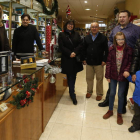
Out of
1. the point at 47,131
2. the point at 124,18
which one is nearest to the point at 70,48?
the point at 124,18

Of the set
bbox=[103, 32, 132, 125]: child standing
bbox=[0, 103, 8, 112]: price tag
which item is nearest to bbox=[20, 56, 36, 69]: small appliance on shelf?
bbox=[0, 103, 8, 112]: price tag

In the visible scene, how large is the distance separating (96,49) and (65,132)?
1612 mm

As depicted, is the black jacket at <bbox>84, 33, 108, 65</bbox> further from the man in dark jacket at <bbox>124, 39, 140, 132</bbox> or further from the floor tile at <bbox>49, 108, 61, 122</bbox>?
the floor tile at <bbox>49, 108, 61, 122</bbox>

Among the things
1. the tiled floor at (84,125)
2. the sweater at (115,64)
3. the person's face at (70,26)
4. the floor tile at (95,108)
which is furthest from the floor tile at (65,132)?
the person's face at (70,26)

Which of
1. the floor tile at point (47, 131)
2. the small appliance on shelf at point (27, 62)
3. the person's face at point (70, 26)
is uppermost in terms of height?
the person's face at point (70, 26)

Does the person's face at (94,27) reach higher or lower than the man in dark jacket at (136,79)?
higher

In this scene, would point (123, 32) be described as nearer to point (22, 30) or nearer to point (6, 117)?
point (22, 30)

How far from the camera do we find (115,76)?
2355 millimetres

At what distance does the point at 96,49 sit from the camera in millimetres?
2992

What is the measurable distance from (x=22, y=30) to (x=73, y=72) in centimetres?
127

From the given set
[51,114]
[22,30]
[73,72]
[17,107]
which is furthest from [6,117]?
[22,30]

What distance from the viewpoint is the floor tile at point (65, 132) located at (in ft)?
6.80

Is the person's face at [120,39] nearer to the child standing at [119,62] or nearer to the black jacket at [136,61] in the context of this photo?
the child standing at [119,62]

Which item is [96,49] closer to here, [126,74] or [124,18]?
[124,18]
